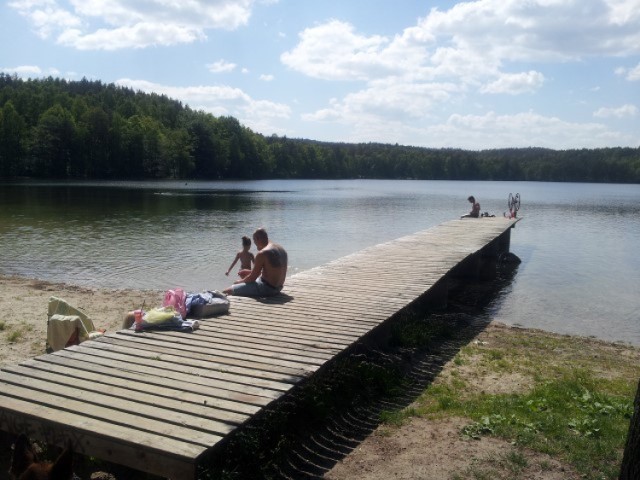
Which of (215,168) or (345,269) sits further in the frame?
(215,168)

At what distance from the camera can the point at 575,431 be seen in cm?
608

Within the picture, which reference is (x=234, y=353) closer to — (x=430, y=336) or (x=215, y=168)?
(x=430, y=336)

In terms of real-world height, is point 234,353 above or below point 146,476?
above

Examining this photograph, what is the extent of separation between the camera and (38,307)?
1244 centimetres

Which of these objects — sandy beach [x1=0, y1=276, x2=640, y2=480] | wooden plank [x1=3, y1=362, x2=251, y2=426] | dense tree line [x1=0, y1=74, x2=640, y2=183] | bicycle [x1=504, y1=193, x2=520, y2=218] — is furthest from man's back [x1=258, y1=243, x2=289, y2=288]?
dense tree line [x1=0, y1=74, x2=640, y2=183]

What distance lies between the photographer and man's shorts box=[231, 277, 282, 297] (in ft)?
30.1

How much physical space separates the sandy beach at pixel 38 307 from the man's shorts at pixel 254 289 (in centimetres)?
312

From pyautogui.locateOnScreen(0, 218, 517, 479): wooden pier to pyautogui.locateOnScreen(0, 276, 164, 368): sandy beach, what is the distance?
2.87 m

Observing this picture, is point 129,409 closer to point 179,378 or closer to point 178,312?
point 179,378

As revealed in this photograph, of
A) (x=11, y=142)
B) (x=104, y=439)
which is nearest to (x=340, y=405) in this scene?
(x=104, y=439)

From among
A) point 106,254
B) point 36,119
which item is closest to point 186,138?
point 36,119

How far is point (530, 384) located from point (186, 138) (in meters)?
107

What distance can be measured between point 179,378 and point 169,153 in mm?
103422

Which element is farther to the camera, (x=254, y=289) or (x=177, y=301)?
(x=254, y=289)
